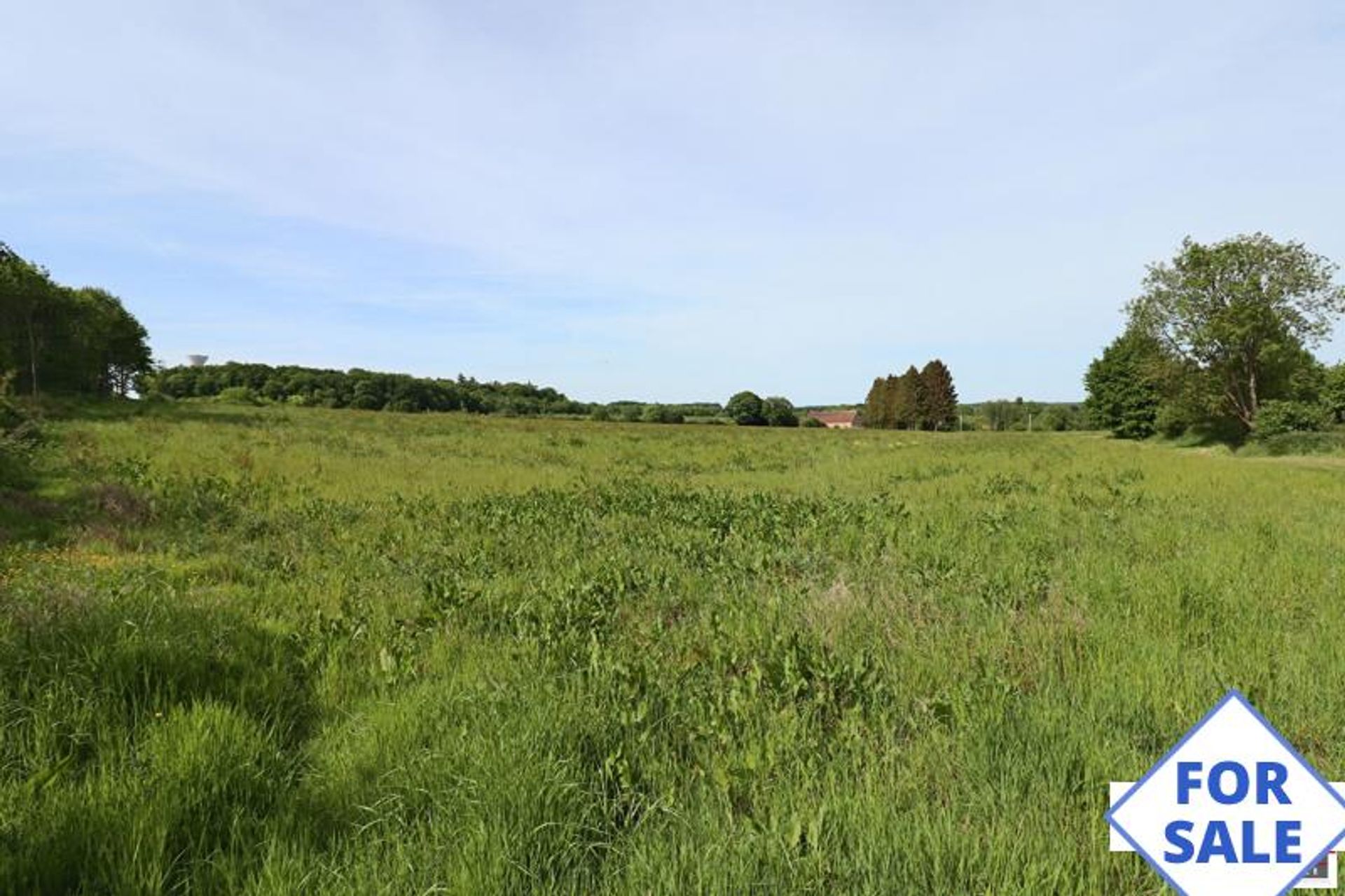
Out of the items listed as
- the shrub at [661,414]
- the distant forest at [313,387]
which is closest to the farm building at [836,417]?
the distant forest at [313,387]

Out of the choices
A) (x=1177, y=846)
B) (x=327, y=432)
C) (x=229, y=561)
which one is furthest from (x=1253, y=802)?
(x=327, y=432)

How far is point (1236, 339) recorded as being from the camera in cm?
3812

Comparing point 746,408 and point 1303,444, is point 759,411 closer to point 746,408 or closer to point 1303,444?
point 746,408

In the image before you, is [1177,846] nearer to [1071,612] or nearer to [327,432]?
[1071,612]

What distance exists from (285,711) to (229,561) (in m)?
4.59

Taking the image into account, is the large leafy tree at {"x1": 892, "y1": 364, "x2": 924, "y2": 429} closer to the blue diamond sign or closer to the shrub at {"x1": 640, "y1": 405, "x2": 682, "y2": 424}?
the shrub at {"x1": 640, "y1": 405, "x2": 682, "y2": 424}

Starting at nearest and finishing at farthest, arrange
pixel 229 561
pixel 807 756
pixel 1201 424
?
pixel 807 756, pixel 229 561, pixel 1201 424

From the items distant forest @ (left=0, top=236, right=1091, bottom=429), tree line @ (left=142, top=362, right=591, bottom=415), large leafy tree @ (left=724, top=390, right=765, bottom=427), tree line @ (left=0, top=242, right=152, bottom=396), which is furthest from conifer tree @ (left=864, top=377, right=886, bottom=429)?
tree line @ (left=0, top=242, right=152, bottom=396)

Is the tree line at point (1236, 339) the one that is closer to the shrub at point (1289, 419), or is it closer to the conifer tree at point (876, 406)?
the shrub at point (1289, 419)

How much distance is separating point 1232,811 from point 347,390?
121m

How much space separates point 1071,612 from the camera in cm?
497

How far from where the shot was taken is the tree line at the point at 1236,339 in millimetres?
37156

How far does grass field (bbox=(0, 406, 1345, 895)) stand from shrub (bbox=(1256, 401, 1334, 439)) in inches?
1449

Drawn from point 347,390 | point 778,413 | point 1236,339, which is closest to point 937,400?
point 778,413
